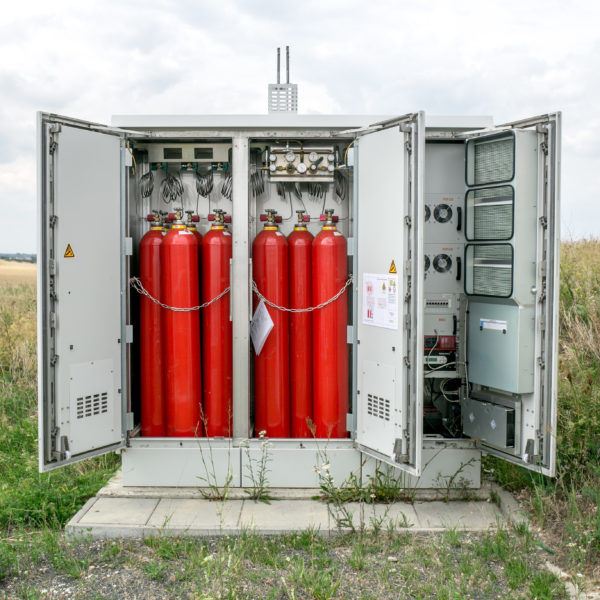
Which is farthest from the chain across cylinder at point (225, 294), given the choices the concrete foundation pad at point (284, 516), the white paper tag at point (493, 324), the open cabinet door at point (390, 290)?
the concrete foundation pad at point (284, 516)

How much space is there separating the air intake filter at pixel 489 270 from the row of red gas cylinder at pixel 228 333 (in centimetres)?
98

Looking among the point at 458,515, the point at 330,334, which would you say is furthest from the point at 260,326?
the point at 458,515

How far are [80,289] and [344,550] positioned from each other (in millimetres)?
2573

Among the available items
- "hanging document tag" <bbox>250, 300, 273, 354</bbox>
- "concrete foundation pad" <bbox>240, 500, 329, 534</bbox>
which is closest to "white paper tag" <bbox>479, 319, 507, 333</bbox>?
"hanging document tag" <bbox>250, 300, 273, 354</bbox>

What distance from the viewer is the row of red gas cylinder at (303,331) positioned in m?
5.23

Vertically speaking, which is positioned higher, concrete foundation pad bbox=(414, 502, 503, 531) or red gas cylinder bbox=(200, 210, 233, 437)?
red gas cylinder bbox=(200, 210, 233, 437)

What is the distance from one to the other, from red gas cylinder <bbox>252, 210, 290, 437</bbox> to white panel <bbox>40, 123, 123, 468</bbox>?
1094mm

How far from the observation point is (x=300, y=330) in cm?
534

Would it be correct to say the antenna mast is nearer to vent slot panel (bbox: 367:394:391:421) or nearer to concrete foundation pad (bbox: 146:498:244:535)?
vent slot panel (bbox: 367:394:391:421)

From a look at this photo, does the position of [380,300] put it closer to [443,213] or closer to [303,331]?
[303,331]

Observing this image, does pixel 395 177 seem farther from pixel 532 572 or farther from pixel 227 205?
pixel 532 572

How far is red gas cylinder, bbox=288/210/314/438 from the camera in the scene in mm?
5289

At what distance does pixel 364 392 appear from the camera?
505 cm

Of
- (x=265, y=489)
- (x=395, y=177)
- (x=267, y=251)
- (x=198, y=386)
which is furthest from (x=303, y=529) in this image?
(x=395, y=177)
